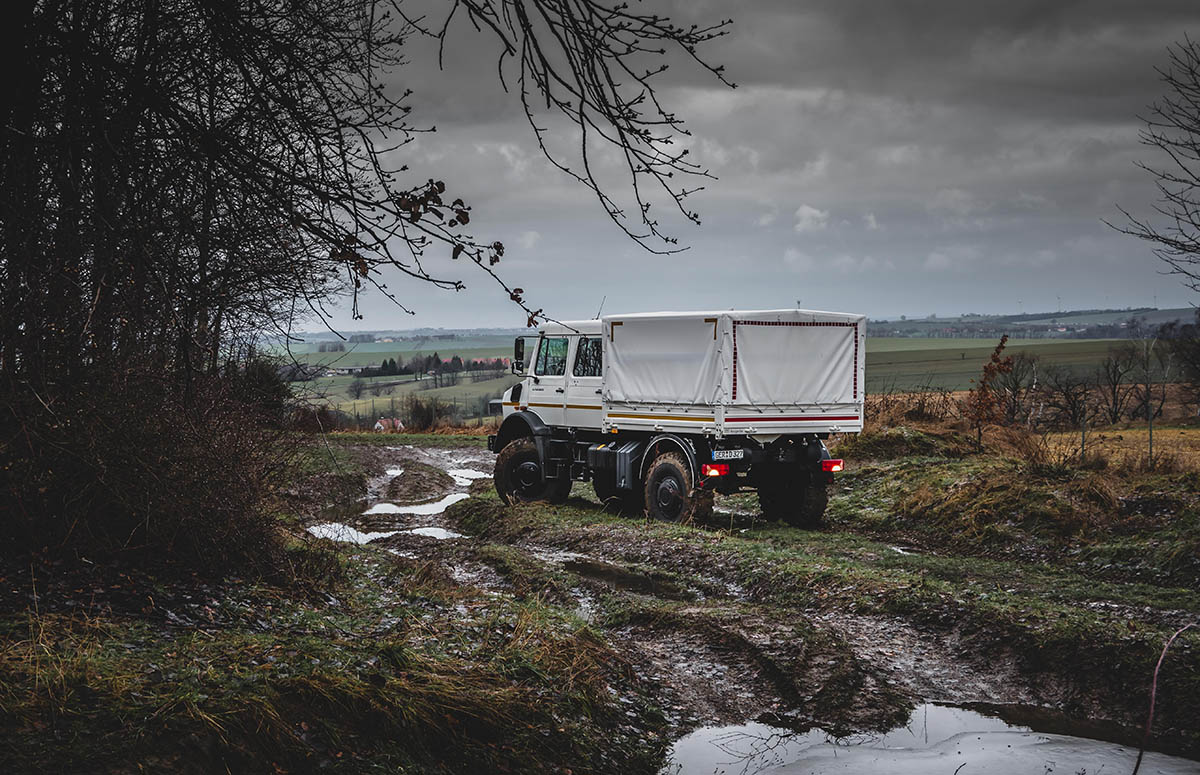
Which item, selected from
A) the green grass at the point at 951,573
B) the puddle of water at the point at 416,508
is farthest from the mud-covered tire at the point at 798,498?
the puddle of water at the point at 416,508

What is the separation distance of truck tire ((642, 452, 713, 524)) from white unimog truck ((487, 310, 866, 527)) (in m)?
0.02

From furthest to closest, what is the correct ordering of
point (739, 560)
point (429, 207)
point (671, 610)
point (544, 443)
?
point (544, 443) < point (739, 560) < point (671, 610) < point (429, 207)

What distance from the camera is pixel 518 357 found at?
18219mm

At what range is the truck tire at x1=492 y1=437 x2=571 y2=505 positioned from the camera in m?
18.3

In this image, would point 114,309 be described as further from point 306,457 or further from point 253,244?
point 306,457

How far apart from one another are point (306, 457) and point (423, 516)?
7.36 meters

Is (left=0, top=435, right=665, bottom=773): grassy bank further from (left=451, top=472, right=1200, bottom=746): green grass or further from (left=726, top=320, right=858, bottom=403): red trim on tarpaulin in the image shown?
(left=726, top=320, right=858, bottom=403): red trim on tarpaulin

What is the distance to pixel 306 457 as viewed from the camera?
11.4 m

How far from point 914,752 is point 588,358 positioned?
11648mm

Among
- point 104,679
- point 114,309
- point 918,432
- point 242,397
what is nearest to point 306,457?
Answer: point 242,397

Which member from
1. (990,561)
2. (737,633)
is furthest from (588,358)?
(737,633)

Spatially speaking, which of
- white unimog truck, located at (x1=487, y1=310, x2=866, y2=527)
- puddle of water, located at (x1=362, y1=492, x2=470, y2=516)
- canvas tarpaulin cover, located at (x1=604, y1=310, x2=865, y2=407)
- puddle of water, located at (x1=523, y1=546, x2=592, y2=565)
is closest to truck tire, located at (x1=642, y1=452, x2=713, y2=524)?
white unimog truck, located at (x1=487, y1=310, x2=866, y2=527)

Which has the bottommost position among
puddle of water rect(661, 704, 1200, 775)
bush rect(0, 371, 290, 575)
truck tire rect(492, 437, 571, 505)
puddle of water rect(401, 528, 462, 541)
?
puddle of water rect(401, 528, 462, 541)

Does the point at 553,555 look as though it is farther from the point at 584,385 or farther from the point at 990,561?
the point at 990,561
